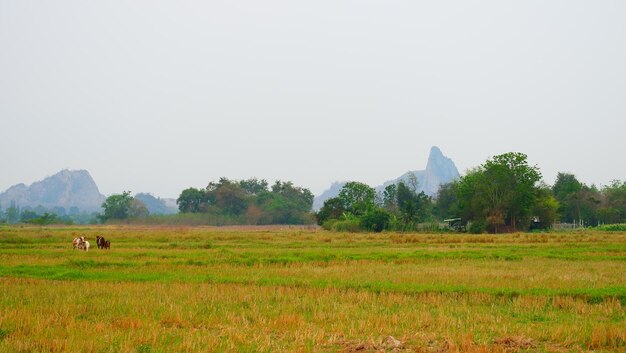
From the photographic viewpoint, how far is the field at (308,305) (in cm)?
795

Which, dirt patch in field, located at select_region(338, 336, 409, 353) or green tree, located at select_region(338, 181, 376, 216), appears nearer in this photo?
dirt patch in field, located at select_region(338, 336, 409, 353)

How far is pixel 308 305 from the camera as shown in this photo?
1105cm

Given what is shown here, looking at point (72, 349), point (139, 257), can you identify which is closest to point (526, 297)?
point (72, 349)

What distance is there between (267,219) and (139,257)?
64.5 metres

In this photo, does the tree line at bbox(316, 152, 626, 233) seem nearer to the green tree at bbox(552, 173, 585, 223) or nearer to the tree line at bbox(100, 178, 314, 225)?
the green tree at bbox(552, 173, 585, 223)

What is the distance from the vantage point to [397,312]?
1035 cm

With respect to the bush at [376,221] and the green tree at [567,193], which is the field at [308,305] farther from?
the green tree at [567,193]

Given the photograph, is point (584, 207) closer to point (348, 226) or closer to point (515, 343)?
point (348, 226)

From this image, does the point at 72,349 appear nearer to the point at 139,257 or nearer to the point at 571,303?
the point at 571,303

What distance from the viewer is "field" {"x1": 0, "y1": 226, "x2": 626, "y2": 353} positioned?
313 inches

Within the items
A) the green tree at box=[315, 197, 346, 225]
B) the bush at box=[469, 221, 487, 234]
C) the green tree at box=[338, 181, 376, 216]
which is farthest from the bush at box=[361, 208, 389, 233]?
the green tree at box=[338, 181, 376, 216]

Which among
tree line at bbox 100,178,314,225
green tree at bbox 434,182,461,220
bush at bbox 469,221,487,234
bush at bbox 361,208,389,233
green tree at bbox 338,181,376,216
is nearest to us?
bush at bbox 361,208,389,233

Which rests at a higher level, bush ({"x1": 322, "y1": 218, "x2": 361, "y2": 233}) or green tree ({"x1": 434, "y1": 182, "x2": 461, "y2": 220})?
green tree ({"x1": 434, "y1": 182, "x2": 461, "y2": 220})

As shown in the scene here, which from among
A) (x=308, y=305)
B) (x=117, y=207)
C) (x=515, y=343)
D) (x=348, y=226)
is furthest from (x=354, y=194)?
(x=515, y=343)
